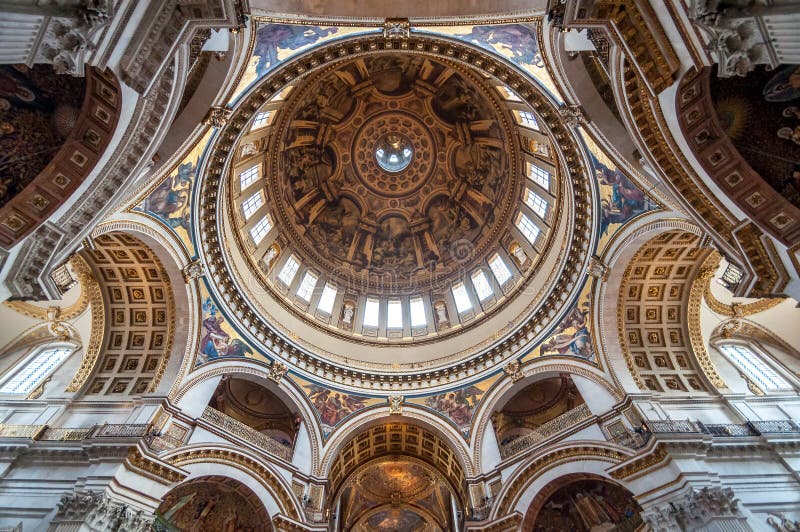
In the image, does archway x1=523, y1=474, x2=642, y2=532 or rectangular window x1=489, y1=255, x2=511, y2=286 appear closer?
archway x1=523, y1=474, x2=642, y2=532

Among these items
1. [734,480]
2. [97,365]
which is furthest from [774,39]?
[97,365]

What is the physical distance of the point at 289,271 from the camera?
76.6ft

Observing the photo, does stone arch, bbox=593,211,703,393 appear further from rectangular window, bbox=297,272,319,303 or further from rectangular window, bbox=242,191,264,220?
rectangular window, bbox=242,191,264,220

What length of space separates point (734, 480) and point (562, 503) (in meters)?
5.24

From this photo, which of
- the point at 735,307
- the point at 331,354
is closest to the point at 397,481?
the point at 331,354

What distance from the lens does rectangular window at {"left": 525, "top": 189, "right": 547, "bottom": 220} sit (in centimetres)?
2100

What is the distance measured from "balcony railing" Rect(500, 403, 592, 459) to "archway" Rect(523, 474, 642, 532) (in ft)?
5.68

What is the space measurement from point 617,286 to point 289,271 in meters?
16.5

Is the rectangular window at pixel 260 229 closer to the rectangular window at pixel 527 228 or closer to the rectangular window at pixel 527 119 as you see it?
the rectangular window at pixel 527 228

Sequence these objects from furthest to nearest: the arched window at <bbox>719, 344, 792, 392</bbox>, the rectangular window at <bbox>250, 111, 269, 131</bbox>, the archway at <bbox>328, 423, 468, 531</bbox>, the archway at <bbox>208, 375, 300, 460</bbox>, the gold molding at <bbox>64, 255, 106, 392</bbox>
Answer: the archway at <bbox>328, 423, 468, 531</bbox> < the rectangular window at <bbox>250, 111, 269, 131</bbox> < the archway at <bbox>208, 375, 300, 460</bbox> < the arched window at <bbox>719, 344, 792, 392</bbox> < the gold molding at <bbox>64, 255, 106, 392</bbox>

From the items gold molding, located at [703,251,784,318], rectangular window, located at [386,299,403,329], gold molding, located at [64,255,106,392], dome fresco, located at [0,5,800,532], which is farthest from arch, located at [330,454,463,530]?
gold molding, located at [703,251,784,318]

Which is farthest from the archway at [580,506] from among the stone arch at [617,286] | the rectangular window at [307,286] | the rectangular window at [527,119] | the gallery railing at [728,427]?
the rectangular window at [307,286]

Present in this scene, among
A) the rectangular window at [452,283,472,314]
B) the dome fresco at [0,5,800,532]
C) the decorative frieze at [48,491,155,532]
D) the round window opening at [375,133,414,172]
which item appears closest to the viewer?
the dome fresco at [0,5,800,532]

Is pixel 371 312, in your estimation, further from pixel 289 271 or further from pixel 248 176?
pixel 248 176
